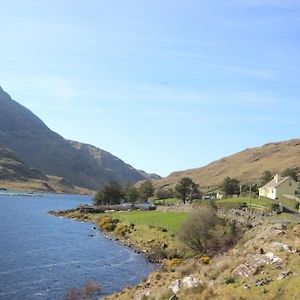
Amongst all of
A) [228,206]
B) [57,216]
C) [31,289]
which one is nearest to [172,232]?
[228,206]

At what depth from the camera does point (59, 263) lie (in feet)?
227

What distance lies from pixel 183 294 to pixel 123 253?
160 feet

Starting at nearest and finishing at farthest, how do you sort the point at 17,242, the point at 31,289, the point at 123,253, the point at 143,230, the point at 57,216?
the point at 31,289 → the point at 123,253 → the point at 17,242 → the point at 143,230 → the point at 57,216

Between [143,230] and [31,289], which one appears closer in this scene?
[31,289]

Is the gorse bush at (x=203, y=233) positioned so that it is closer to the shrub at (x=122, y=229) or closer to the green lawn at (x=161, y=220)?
the green lawn at (x=161, y=220)

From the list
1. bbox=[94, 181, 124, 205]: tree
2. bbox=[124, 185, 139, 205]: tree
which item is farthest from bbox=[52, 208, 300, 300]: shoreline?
bbox=[94, 181, 124, 205]: tree

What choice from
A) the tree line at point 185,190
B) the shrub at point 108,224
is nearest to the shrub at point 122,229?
the shrub at point 108,224

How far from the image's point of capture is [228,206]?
105 meters

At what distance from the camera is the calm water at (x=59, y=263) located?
53.9m

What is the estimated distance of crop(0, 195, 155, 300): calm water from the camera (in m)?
53.9

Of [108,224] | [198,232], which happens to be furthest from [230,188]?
[198,232]

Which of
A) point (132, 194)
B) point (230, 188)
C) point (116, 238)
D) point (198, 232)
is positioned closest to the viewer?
point (198, 232)

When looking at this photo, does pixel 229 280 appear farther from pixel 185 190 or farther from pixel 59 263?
pixel 185 190

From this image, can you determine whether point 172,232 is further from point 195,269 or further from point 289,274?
point 289,274
